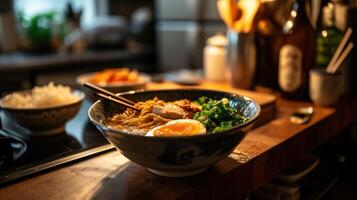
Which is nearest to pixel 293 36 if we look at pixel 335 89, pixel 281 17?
pixel 281 17

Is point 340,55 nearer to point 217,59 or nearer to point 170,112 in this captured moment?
point 217,59

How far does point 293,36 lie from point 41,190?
94 centimetres

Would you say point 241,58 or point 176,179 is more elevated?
point 241,58

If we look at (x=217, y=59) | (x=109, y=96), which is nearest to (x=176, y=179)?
(x=109, y=96)

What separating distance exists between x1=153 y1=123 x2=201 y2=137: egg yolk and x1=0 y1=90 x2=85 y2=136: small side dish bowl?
1.28 ft

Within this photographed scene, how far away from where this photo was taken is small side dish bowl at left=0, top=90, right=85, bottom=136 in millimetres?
929

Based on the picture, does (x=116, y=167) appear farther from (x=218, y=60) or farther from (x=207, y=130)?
(x=218, y=60)

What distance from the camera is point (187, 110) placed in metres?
0.79

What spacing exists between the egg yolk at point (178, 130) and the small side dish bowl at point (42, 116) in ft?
1.28

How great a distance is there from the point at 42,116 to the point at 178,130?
44 cm

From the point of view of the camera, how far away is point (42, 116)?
3.07ft

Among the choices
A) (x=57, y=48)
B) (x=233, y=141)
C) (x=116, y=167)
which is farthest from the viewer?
(x=57, y=48)

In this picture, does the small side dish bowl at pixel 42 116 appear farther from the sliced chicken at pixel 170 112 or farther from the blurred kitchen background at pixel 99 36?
the blurred kitchen background at pixel 99 36

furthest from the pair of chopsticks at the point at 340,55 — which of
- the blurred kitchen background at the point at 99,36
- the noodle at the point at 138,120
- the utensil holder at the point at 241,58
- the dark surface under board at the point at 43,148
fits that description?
the blurred kitchen background at the point at 99,36
